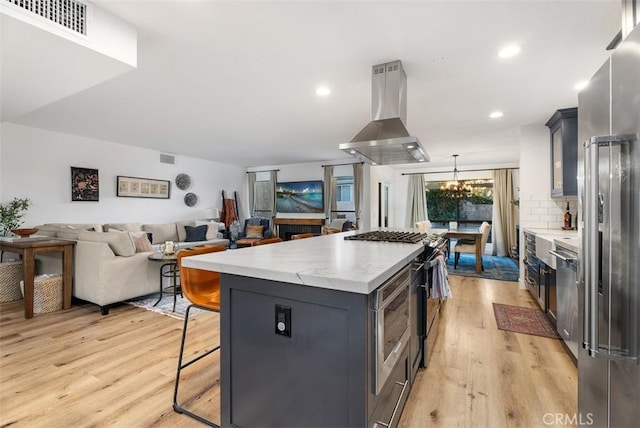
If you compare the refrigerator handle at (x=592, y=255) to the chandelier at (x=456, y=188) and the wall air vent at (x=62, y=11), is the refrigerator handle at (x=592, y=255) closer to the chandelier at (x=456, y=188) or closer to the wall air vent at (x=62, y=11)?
the wall air vent at (x=62, y=11)

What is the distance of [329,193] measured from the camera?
7.55m

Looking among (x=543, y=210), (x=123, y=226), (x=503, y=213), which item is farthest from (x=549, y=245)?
(x=123, y=226)

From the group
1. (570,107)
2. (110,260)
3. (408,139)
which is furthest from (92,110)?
(570,107)

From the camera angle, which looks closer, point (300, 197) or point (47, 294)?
point (47, 294)

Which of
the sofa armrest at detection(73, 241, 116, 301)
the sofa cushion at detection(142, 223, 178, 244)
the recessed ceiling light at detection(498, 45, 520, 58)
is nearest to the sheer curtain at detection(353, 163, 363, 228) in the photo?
the sofa cushion at detection(142, 223, 178, 244)

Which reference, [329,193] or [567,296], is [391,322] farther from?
[329,193]

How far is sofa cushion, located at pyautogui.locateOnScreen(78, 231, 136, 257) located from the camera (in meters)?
3.31

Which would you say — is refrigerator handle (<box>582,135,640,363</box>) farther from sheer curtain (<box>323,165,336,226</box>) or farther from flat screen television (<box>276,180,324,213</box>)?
flat screen television (<box>276,180,324,213</box>)

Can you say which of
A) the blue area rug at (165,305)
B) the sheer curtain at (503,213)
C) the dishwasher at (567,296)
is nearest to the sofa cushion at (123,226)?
the blue area rug at (165,305)

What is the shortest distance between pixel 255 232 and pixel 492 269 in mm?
5326

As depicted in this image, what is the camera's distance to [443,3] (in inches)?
70.3

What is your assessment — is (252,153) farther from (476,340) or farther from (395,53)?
(476,340)

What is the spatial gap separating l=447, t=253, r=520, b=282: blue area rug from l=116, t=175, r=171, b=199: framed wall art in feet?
20.2

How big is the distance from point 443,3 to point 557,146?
122 inches
